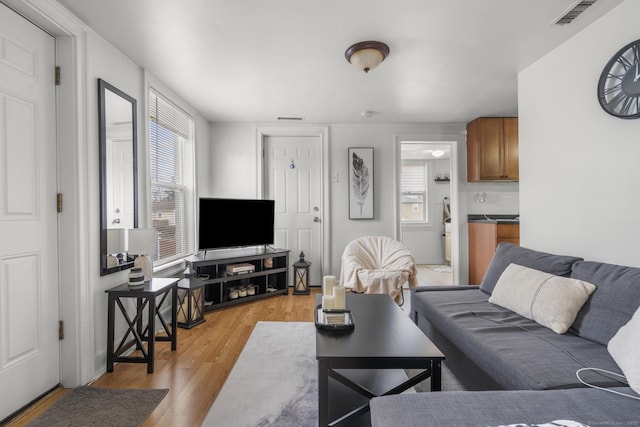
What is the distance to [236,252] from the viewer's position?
12.7 ft

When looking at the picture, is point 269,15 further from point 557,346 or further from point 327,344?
point 557,346

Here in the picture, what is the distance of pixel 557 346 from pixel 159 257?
125 inches

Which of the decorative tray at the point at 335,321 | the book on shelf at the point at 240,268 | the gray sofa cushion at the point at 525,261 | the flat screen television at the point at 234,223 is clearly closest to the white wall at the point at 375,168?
the flat screen television at the point at 234,223

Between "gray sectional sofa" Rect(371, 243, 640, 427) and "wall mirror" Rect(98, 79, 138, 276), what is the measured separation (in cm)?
209

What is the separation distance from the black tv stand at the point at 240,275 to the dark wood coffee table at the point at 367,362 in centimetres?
200

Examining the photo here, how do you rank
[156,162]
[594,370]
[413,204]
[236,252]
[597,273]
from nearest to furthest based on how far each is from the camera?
[594,370] → [597,273] → [156,162] → [236,252] → [413,204]

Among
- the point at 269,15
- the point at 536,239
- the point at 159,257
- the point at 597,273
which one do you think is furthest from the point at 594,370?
the point at 159,257

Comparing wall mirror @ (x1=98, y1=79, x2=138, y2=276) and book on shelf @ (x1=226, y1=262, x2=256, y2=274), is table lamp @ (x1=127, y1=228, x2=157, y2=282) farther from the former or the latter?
book on shelf @ (x1=226, y1=262, x2=256, y2=274)

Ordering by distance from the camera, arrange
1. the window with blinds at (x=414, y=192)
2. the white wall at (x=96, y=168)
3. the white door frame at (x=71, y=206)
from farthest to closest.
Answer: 1. the window with blinds at (x=414, y=192)
2. the white wall at (x=96, y=168)
3. the white door frame at (x=71, y=206)

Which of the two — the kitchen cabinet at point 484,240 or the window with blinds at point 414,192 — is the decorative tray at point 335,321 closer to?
the kitchen cabinet at point 484,240

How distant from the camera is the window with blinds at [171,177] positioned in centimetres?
300

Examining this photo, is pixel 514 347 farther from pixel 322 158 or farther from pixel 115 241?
pixel 322 158

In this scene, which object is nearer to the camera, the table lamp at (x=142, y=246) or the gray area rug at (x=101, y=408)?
the gray area rug at (x=101, y=408)

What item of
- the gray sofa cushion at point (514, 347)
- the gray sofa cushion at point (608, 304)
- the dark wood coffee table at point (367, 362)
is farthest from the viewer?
the gray sofa cushion at point (608, 304)
